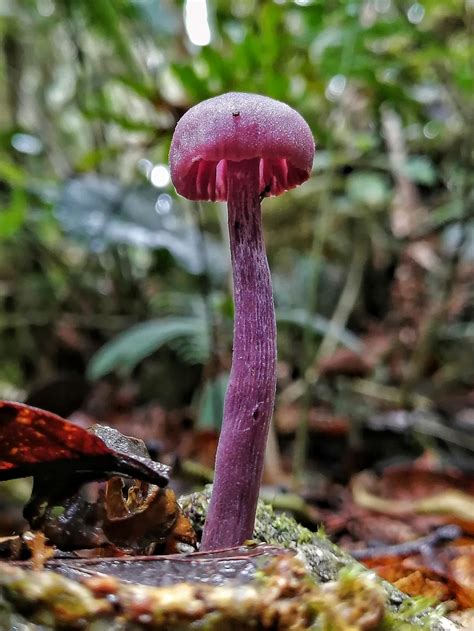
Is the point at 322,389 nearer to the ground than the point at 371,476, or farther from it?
farther from it

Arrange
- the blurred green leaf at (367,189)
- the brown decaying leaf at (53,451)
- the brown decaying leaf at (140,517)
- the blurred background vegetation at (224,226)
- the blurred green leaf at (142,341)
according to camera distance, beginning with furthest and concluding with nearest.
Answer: the blurred green leaf at (367,189)
the blurred green leaf at (142,341)
the blurred background vegetation at (224,226)
the brown decaying leaf at (140,517)
the brown decaying leaf at (53,451)

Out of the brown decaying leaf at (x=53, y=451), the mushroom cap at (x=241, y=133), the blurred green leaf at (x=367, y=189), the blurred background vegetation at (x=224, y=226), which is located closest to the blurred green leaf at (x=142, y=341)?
the blurred background vegetation at (x=224, y=226)

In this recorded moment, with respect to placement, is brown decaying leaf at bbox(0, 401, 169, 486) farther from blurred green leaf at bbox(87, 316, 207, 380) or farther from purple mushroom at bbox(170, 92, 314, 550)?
blurred green leaf at bbox(87, 316, 207, 380)

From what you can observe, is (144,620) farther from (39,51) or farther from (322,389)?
(39,51)

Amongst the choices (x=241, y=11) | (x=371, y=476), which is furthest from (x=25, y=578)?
(x=241, y=11)

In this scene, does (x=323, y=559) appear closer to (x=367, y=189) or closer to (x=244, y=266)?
(x=244, y=266)

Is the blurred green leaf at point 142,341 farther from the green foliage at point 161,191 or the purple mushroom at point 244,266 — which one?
the purple mushroom at point 244,266
